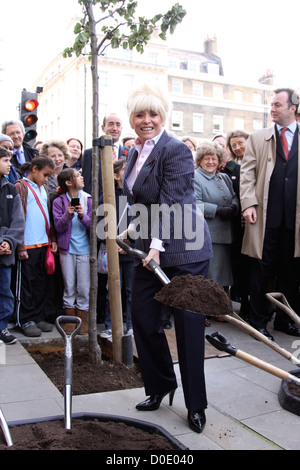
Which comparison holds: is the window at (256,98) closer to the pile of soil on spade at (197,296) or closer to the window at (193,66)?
the window at (193,66)

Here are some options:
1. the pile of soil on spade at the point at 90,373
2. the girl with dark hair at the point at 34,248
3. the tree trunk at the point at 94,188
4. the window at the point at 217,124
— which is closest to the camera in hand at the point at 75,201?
the girl with dark hair at the point at 34,248

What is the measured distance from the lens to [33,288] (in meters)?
5.50

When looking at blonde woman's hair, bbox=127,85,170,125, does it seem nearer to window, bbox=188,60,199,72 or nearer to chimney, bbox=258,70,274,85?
chimney, bbox=258,70,274,85

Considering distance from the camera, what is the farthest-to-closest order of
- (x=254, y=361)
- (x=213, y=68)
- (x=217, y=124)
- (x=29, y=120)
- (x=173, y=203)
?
1. (x=213, y=68)
2. (x=217, y=124)
3. (x=29, y=120)
4. (x=173, y=203)
5. (x=254, y=361)

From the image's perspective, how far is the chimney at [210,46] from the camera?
161 feet

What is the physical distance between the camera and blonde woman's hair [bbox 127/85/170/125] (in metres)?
3.43

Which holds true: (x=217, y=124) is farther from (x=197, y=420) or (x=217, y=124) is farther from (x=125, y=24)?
(x=197, y=420)

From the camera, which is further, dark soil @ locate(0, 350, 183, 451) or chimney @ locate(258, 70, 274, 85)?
chimney @ locate(258, 70, 274, 85)

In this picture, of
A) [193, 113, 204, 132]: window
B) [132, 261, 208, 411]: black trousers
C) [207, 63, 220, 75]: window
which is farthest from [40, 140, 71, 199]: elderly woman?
[207, 63, 220, 75]: window

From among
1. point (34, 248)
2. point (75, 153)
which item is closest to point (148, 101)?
point (34, 248)

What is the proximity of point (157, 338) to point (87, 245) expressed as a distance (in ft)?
7.88

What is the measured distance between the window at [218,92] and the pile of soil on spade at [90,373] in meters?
43.5

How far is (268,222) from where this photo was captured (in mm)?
5449

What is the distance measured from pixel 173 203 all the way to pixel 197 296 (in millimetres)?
807
